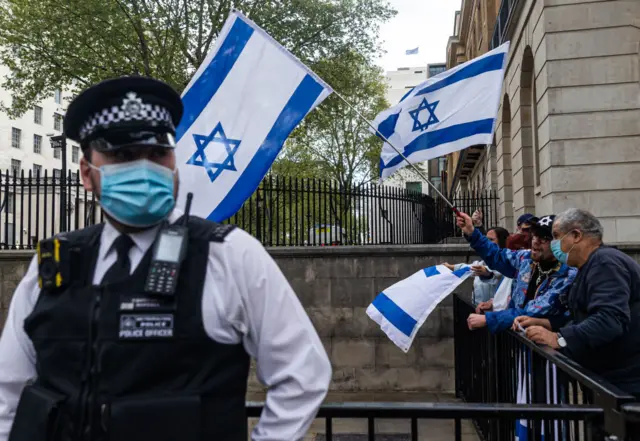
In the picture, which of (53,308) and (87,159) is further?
(87,159)

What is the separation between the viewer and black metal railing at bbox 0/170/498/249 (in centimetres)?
952

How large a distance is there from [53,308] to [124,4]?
17.2 meters

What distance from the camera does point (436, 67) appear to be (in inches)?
2995

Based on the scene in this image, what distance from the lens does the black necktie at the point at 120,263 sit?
1745 mm

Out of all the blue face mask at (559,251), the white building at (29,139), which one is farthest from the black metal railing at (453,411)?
the white building at (29,139)

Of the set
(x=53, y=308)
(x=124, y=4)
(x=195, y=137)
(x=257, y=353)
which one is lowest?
(x=257, y=353)

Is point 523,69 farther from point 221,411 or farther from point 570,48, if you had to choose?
point 221,411

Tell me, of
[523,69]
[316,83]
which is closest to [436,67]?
[523,69]

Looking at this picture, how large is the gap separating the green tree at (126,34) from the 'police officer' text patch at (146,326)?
1673 cm

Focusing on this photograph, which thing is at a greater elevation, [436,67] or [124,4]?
[436,67]

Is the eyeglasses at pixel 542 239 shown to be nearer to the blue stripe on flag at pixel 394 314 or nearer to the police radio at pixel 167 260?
the blue stripe on flag at pixel 394 314

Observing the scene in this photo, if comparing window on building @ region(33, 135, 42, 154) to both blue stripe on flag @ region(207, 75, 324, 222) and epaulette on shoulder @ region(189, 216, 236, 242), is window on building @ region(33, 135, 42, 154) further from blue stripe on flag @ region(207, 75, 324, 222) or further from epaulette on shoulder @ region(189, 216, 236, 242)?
epaulette on shoulder @ region(189, 216, 236, 242)

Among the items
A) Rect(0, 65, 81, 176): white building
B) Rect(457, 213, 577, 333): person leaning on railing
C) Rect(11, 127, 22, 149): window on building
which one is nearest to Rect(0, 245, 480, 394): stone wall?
Rect(457, 213, 577, 333): person leaning on railing

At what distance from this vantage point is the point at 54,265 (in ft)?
5.84
